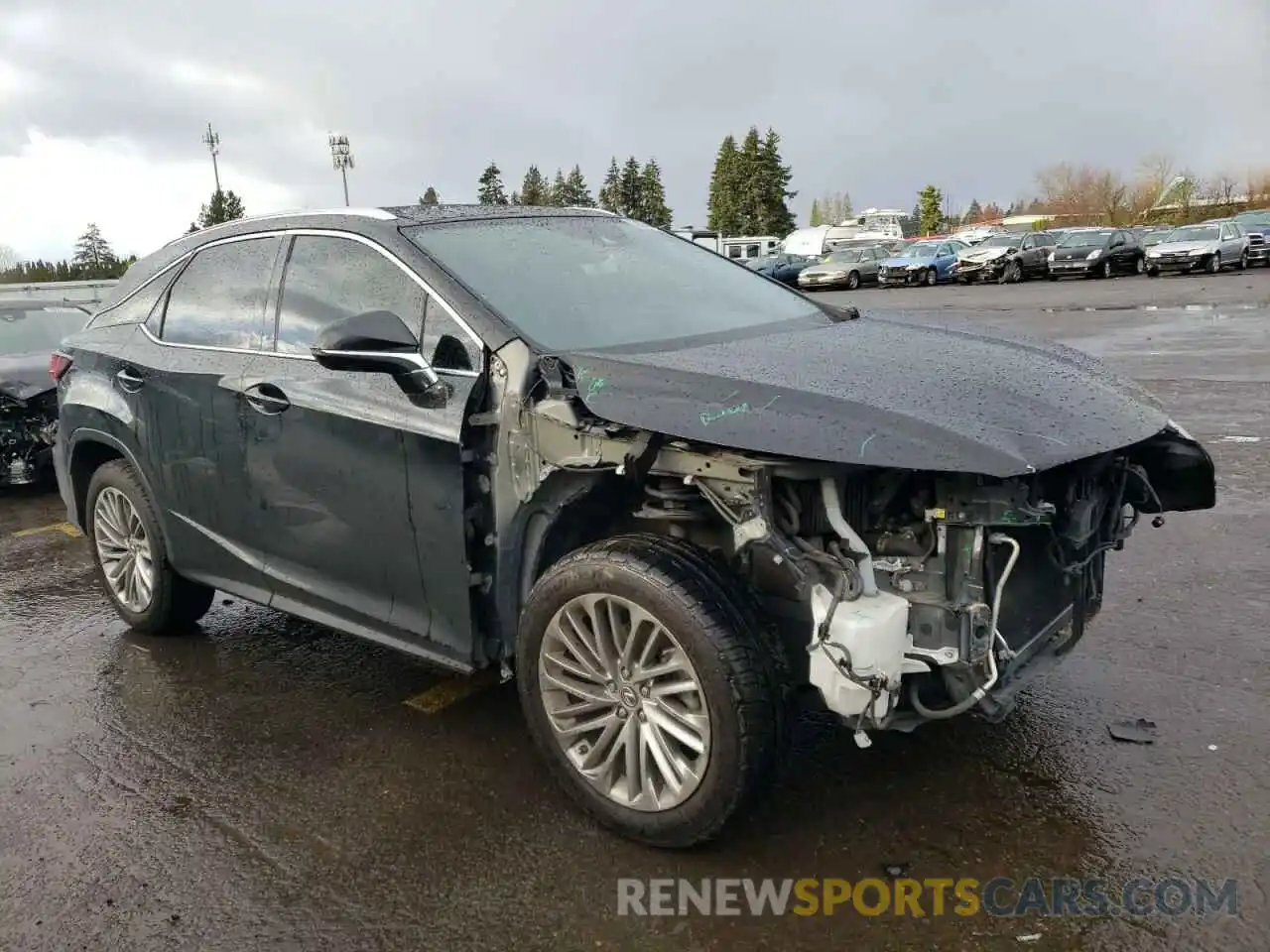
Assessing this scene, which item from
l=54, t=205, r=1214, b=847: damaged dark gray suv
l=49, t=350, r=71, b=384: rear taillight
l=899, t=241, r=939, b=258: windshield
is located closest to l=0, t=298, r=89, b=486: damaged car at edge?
l=49, t=350, r=71, b=384: rear taillight

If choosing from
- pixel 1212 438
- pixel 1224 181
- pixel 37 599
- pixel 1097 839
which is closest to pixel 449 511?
pixel 1097 839

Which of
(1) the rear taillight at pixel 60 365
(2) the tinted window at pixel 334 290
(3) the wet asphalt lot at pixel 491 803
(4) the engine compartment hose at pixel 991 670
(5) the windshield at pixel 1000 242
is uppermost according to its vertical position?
(5) the windshield at pixel 1000 242

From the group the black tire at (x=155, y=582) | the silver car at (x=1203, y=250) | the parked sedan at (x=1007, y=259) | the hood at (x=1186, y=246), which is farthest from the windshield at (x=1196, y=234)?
the black tire at (x=155, y=582)

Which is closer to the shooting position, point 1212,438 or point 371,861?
point 371,861

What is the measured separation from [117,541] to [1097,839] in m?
4.25

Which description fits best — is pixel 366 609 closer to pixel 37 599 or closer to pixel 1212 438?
pixel 37 599

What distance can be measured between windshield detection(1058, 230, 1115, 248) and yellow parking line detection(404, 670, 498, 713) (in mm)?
33011

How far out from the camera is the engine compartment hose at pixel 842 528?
268 centimetres

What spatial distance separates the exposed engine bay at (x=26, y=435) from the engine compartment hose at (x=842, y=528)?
7430 millimetres

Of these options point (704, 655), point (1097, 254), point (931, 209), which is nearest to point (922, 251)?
point (1097, 254)

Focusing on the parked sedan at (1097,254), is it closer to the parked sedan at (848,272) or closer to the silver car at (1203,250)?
the silver car at (1203,250)

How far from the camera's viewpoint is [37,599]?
18.8 ft

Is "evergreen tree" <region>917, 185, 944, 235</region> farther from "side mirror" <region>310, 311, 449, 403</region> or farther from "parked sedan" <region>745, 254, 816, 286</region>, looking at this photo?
"side mirror" <region>310, 311, 449, 403</region>

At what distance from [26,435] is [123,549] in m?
4.21
